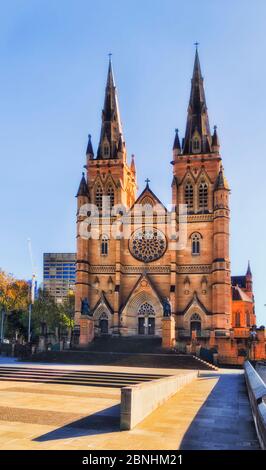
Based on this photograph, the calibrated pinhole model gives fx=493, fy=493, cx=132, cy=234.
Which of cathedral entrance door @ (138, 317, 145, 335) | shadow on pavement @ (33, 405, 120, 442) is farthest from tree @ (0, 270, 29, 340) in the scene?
shadow on pavement @ (33, 405, 120, 442)

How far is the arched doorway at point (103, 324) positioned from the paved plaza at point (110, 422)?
35.9 meters

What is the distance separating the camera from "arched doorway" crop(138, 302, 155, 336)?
5406 cm

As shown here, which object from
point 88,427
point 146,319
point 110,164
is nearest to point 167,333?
point 146,319

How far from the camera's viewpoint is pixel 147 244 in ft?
184

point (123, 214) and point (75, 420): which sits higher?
point (123, 214)

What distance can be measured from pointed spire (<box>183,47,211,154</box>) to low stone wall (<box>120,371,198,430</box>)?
1782 inches

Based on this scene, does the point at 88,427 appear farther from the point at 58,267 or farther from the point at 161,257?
the point at 58,267

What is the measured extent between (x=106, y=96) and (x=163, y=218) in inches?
758

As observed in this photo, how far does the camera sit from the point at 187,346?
42469 mm

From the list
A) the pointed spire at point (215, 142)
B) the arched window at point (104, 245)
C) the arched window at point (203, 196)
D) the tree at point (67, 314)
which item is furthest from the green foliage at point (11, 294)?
the pointed spire at point (215, 142)

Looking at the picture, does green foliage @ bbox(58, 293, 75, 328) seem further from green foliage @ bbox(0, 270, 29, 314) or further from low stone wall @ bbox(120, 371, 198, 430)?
low stone wall @ bbox(120, 371, 198, 430)

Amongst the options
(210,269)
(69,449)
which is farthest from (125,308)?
(69,449)

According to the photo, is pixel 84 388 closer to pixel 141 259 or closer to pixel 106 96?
pixel 141 259
